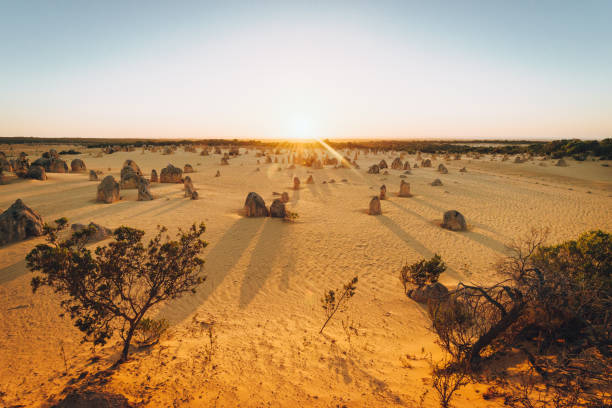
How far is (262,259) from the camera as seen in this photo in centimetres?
987

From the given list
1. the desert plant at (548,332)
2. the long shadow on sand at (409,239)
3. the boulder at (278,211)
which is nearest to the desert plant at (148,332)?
the desert plant at (548,332)

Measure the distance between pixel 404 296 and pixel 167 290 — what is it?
628 centimetres

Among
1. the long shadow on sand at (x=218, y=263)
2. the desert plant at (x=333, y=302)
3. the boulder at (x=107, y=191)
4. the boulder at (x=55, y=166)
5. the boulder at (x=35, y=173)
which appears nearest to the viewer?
the desert plant at (x=333, y=302)

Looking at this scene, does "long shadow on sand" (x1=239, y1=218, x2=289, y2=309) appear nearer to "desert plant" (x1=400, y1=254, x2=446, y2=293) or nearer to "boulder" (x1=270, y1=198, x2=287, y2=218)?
"boulder" (x1=270, y1=198, x2=287, y2=218)

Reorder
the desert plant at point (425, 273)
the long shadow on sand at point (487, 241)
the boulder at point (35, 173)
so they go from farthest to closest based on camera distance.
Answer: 1. the boulder at point (35, 173)
2. the long shadow on sand at point (487, 241)
3. the desert plant at point (425, 273)

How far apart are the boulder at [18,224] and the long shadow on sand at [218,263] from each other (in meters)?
6.72

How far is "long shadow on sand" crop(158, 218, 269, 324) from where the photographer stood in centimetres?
670

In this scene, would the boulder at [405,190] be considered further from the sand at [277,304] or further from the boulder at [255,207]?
the boulder at [255,207]

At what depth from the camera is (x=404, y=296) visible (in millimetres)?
7789

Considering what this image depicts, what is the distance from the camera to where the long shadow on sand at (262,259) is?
7926 millimetres

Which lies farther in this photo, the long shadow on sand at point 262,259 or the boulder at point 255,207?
the boulder at point 255,207

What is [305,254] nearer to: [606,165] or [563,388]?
[563,388]

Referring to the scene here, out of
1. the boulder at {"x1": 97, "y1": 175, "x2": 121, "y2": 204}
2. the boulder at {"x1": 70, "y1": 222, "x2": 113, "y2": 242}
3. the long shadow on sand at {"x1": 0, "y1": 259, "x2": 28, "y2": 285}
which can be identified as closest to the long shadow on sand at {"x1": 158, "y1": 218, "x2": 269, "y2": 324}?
the boulder at {"x1": 70, "y1": 222, "x2": 113, "y2": 242}

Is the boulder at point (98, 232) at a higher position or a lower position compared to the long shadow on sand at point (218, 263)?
higher
